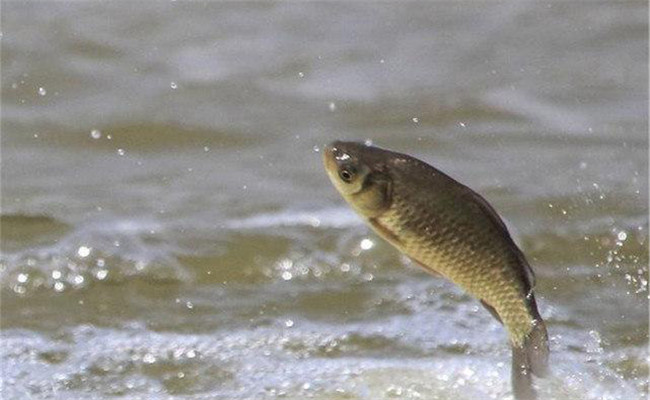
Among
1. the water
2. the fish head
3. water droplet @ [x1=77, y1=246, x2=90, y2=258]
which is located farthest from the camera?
water droplet @ [x1=77, y1=246, x2=90, y2=258]

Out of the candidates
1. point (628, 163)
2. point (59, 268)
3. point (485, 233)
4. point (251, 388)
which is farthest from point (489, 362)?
point (628, 163)

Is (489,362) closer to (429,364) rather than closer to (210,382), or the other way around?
(429,364)

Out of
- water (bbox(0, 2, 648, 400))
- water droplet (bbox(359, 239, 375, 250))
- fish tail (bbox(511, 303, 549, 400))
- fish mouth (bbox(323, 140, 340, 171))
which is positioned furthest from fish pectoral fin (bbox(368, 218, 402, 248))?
water droplet (bbox(359, 239, 375, 250))

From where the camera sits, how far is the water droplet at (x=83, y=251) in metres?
4.76

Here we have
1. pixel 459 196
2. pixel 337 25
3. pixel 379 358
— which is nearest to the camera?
pixel 459 196

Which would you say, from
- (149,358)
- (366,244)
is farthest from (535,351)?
(366,244)

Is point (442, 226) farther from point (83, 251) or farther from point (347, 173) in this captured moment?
point (83, 251)

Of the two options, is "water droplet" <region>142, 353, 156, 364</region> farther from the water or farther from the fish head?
the fish head

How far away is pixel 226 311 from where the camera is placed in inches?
174

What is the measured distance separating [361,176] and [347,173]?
0.05 meters

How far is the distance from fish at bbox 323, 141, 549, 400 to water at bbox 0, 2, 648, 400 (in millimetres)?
645

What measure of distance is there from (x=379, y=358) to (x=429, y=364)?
0.14 metres

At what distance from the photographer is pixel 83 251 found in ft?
15.7

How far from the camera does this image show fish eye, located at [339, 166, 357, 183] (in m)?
2.99
